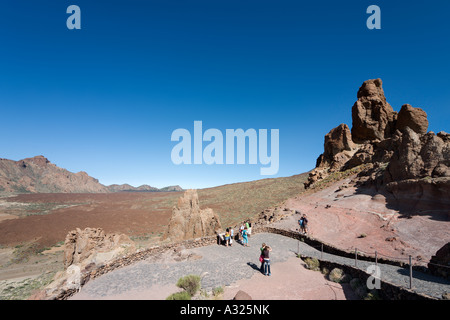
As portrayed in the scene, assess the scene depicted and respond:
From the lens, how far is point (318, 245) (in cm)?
1458

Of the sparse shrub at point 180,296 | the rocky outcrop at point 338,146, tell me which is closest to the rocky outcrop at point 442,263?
the sparse shrub at point 180,296

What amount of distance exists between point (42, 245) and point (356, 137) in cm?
5226

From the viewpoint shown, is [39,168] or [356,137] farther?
[39,168]

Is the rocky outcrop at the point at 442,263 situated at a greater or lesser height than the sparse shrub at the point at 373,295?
greater

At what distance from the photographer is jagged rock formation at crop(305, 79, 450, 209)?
1590 centimetres

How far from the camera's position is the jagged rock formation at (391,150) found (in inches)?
626

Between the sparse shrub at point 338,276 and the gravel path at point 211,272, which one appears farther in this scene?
the sparse shrub at point 338,276

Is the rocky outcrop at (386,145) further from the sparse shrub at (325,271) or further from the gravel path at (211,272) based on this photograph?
the sparse shrub at (325,271)

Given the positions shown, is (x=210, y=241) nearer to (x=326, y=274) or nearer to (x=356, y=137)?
(x=326, y=274)

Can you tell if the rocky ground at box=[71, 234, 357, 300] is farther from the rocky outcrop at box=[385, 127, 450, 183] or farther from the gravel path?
the rocky outcrop at box=[385, 127, 450, 183]

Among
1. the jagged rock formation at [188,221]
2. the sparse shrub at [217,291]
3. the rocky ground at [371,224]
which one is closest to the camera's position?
the sparse shrub at [217,291]

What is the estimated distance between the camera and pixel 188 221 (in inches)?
738

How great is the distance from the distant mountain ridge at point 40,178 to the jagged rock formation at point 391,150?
170 m
